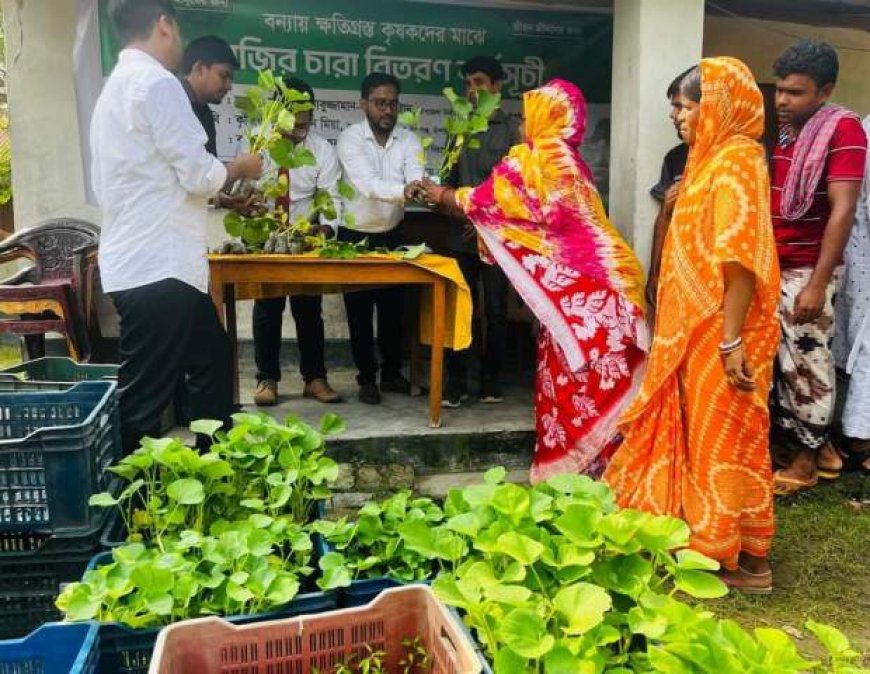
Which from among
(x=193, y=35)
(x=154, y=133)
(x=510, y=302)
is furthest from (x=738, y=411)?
(x=193, y=35)

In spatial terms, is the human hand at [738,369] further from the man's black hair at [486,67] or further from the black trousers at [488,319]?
the man's black hair at [486,67]

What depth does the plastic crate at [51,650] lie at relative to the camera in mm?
1354

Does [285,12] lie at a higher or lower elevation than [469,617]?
higher

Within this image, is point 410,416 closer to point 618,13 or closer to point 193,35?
point 618,13

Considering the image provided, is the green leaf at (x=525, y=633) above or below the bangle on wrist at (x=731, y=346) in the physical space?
below

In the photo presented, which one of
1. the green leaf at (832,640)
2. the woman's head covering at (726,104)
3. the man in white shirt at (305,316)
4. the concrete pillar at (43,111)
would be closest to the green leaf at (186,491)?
the green leaf at (832,640)

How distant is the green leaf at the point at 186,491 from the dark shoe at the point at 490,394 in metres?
2.85

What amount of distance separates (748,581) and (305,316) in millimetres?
2808

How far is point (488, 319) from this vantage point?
447cm

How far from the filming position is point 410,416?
425 cm

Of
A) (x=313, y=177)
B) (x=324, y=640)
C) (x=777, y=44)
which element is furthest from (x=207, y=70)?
(x=777, y=44)

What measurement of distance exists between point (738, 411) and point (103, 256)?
96.8 inches

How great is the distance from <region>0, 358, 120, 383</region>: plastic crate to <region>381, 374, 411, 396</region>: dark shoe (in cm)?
218

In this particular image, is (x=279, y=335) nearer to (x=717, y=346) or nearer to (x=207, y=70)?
(x=207, y=70)
